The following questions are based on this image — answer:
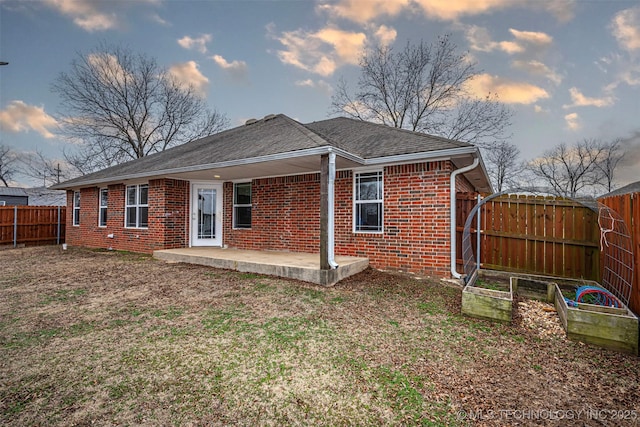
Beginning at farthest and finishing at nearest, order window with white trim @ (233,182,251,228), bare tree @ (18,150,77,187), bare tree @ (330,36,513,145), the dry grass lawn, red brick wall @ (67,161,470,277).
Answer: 1. bare tree @ (18,150,77,187)
2. bare tree @ (330,36,513,145)
3. window with white trim @ (233,182,251,228)
4. red brick wall @ (67,161,470,277)
5. the dry grass lawn

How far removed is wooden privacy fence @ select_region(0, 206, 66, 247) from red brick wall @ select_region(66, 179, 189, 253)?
4.46 metres

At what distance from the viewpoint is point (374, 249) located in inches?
285

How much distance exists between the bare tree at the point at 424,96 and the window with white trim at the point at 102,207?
1381 cm

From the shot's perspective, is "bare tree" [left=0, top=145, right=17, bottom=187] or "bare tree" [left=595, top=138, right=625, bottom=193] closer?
"bare tree" [left=595, top=138, right=625, bottom=193]

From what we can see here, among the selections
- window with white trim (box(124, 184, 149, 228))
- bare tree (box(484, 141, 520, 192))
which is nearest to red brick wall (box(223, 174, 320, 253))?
window with white trim (box(124, 184, 149, 228))

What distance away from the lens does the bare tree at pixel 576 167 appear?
28141mm

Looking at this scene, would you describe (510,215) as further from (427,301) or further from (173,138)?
(173,138)

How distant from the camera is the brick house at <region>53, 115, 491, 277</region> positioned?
6.37m

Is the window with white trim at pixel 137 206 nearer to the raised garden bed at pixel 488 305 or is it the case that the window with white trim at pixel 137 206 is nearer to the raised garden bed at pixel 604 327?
the raised garden bed at pixel 488 305

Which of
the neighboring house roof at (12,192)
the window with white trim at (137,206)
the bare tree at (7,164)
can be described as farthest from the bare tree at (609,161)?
the bare tree at (7,164)

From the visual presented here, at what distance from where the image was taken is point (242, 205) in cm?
963

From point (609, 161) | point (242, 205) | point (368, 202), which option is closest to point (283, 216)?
point (242, 205)

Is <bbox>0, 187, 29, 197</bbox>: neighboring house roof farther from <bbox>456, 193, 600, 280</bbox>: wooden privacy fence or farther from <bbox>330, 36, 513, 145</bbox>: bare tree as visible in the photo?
<bbox>456, 193, 600, 280</bbox>: wooden privacy fence

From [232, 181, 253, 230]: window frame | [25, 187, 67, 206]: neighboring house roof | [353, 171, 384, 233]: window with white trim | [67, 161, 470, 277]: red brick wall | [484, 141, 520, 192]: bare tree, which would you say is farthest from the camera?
[25, 187, 67, 206]: neighboring house roof
